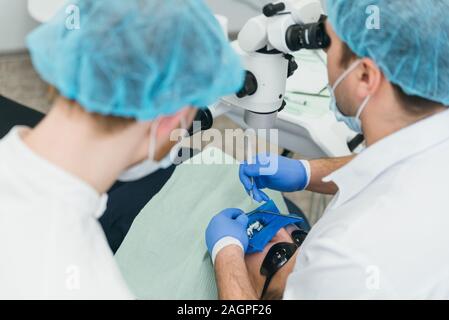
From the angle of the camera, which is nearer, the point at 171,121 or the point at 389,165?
the point at 171,121

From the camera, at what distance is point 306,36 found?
898mm

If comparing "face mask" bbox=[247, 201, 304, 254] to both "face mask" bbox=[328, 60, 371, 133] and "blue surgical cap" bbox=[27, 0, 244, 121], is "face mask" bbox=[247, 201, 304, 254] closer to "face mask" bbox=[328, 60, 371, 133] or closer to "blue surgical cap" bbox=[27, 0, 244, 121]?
"face mask" bbox=[328, 60, 371, 133]

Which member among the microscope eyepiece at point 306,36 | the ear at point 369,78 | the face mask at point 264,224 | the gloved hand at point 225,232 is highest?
the microscope eyepiece at point 306,36

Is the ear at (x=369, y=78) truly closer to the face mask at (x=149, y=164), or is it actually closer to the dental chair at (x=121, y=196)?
the face mask at (x=149, y=164)

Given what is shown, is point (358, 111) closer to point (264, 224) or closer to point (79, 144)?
point (264, 224)

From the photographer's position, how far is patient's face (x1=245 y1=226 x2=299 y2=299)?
44.5 inches

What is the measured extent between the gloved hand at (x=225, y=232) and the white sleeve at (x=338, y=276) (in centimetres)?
30

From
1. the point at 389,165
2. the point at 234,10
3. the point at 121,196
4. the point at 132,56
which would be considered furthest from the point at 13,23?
the point at 389,165

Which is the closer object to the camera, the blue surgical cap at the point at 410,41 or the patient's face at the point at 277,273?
the blue surgical cap at the point at 410,41

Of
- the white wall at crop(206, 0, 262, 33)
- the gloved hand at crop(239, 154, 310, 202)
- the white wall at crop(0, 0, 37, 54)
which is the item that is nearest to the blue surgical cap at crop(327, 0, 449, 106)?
the gloved hand at crop(239, 154, 310, 202)

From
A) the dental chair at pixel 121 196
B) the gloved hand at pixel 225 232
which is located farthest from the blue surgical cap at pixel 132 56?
the dental chair at pixel 121 196

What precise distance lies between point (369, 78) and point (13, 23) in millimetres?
1880

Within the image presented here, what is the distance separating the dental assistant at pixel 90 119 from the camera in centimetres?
67

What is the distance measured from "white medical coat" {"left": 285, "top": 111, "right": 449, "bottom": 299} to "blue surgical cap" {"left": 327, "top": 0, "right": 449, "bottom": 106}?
0.09 meters
